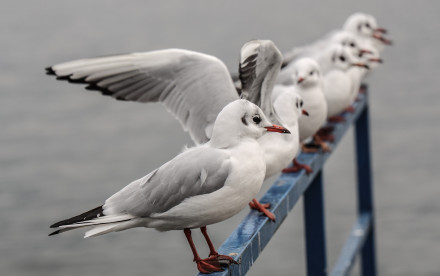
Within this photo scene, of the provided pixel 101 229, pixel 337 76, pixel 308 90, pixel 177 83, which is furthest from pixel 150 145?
pixel 101 229

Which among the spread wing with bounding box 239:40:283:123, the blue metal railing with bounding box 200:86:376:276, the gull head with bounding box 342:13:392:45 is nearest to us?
the blue metal railing with bounding box 200:86:376:276

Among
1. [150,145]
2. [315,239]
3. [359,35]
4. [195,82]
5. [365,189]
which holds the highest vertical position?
[195,82]

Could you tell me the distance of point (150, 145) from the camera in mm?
10336

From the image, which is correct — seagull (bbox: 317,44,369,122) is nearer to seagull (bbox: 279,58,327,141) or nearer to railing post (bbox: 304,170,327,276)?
seagull (bbox: 279,58,327,141)

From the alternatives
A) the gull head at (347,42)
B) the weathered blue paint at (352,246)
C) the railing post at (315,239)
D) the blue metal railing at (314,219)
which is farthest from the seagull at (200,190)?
the gull head at (347,42)

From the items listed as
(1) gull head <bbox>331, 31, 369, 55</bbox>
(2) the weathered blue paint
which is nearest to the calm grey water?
(2) the weathered blue paint

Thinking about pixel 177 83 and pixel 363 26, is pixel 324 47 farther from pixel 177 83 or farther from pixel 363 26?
pixel 177 83

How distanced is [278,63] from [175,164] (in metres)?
0.92

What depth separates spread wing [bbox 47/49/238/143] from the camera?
3.51 m

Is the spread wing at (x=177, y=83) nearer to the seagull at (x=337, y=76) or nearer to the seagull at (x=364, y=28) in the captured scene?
the seagull at (x=337, y=76)

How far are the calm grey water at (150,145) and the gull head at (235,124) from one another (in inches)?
203

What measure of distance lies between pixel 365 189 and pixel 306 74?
5.58 ft

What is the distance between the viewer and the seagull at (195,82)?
3.42 metres

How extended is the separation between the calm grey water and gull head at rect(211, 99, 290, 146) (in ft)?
16.9
